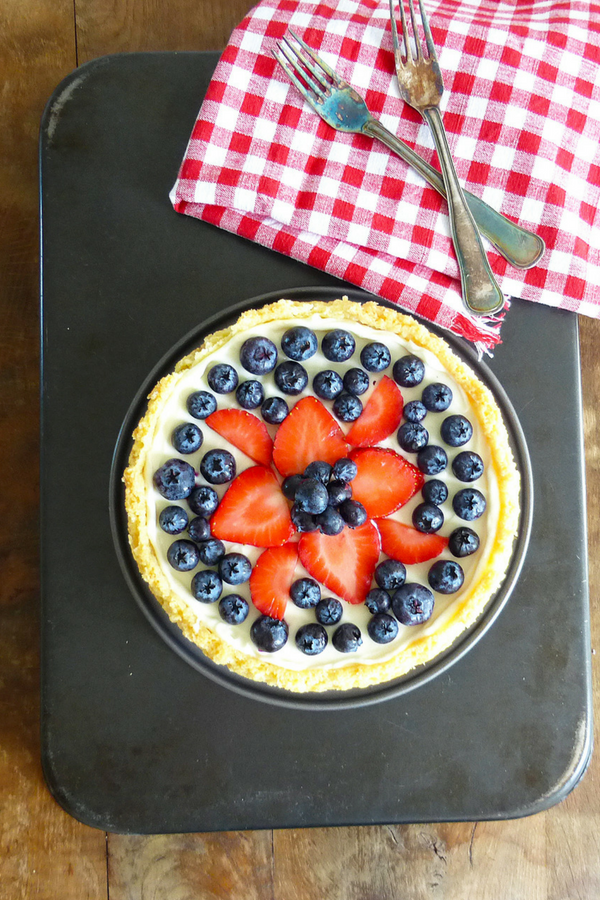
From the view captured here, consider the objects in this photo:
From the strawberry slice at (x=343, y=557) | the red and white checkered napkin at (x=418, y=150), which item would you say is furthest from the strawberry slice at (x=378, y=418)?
the red and white checkered napkin at (x=418, y=150)

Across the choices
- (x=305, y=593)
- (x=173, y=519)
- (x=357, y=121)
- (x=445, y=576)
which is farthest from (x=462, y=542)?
(x=357, y=121)

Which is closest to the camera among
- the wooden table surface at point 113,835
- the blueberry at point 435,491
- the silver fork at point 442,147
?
the blueberry at point 435,491

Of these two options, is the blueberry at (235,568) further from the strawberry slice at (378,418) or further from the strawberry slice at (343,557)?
the strawberry slice at (378,418)

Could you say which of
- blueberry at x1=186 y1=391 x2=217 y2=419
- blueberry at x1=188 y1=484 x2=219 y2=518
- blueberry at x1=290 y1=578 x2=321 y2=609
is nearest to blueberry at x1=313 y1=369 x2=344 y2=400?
blueberry at x1=186 y1=391 x2=217 y2=419

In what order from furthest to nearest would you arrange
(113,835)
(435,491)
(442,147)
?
1. (113,835)
2. (442,147)
3. (435,491)

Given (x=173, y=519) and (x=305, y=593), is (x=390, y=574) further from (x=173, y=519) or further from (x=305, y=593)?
(x=173, y=519)
